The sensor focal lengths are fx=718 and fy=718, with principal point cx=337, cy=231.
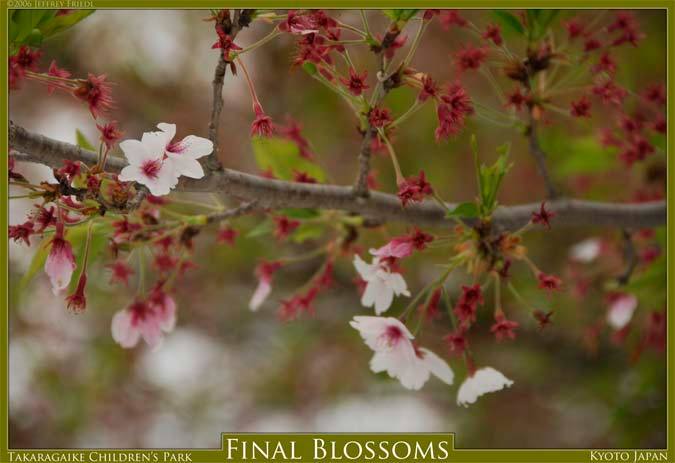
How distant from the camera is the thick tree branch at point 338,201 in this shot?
0.43 meters

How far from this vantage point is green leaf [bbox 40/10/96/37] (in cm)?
47

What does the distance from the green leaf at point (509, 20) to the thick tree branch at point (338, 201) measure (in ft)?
0.47

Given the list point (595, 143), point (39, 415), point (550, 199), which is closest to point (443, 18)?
point (550, 199)

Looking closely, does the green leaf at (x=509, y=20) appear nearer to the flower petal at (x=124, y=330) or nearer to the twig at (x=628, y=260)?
the twig at (x=628, y=260)

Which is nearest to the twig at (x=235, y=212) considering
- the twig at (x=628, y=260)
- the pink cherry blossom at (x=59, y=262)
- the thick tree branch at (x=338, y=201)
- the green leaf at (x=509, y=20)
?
the thick tree branch at (x=338, y=201)

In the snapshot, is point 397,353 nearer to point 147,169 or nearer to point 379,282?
point 379,282

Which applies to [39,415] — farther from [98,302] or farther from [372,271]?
[372,271]

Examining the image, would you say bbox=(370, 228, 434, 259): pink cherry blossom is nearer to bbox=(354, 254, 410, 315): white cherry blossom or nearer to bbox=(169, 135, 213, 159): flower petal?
bbox=(354, 254, 410, 315): white cherry blossom

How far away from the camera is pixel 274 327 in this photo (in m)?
1.42

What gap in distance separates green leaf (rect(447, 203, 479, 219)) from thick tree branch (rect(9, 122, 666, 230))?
0.05 metres

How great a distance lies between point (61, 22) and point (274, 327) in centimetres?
100

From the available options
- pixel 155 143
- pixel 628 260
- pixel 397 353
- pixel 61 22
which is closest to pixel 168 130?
pixel 155 143

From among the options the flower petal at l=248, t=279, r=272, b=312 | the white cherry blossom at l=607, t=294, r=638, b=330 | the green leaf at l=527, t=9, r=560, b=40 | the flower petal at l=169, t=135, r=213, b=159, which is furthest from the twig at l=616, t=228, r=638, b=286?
the flower petal at l=169, t=135, r=213, b=159

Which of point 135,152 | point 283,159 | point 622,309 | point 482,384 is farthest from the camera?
point 622,309
